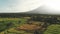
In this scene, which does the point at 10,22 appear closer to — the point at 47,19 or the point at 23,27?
the point at 23,27

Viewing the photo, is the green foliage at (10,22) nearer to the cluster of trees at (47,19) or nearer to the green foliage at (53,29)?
the cluster of trees at (47,19)

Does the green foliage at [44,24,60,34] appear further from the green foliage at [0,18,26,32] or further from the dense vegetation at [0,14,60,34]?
the green foliage at [0,18,26,32]

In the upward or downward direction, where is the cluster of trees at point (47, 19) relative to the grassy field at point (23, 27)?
upward

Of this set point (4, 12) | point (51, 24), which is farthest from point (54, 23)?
point (4, 12)

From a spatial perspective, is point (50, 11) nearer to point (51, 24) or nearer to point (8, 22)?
point (51, 24)

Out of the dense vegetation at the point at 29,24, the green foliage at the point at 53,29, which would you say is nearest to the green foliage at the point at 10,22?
the dense vegetation at the point at 29,24

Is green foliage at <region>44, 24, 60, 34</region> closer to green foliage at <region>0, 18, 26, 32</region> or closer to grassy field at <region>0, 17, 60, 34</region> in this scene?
grassy field at <region>0, 17, 60, 34</region>

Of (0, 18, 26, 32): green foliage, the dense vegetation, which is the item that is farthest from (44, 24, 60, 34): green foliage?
(0, 18, 26, 32): green foliage

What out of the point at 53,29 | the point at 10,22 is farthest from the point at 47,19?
the point at 10,22

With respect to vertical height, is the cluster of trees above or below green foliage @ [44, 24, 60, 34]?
above

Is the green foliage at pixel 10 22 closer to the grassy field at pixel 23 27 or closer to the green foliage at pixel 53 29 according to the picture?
the grassy field at pixel 23 27

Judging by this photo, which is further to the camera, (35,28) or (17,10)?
(17,10)
